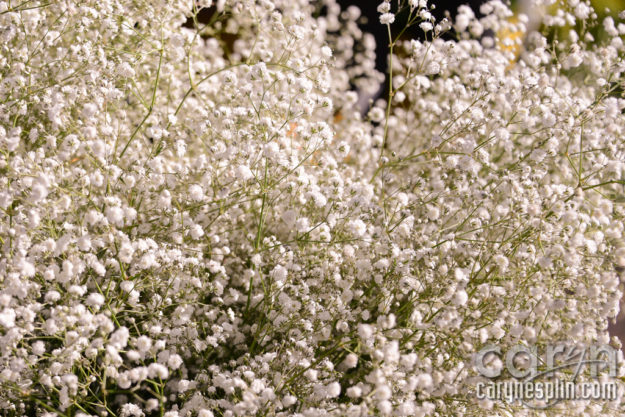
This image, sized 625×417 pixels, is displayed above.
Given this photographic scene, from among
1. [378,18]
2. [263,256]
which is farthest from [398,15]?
[263,256]

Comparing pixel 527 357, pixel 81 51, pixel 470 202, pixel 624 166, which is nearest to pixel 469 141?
pixel 470 202

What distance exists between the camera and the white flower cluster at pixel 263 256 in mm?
1514

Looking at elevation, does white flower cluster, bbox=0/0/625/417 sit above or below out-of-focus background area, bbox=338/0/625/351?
below

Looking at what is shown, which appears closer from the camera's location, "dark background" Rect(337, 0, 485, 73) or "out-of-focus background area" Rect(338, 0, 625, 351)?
"out-of-focus background area" Rect(338, 0, 625, 351)

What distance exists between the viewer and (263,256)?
6.49ft

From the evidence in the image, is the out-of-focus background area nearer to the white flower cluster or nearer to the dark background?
the dark background

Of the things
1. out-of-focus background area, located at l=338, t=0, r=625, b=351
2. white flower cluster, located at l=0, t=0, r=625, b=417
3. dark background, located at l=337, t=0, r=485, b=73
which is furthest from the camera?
dark background, located at l=337, t=0, r=485, b=73

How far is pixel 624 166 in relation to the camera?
74.2 inches

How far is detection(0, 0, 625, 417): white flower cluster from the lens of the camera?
151 cm

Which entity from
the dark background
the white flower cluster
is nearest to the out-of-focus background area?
the dark background

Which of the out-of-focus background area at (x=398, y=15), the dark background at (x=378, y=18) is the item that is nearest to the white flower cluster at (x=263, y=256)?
the out-of-focus background area at (x=398, y=15)

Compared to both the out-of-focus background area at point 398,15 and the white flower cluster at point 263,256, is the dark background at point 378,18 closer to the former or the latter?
the out-of-focus background area at point 398,15

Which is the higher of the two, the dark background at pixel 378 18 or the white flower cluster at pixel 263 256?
the dark background at pixel 378 18

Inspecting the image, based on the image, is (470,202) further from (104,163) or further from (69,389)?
(69,389)
